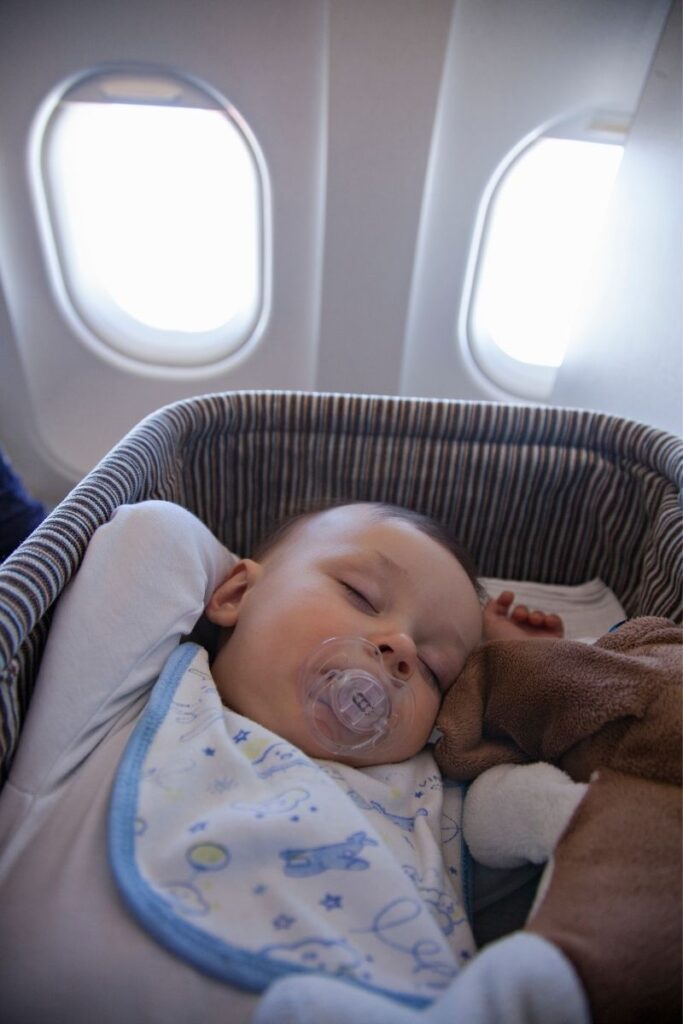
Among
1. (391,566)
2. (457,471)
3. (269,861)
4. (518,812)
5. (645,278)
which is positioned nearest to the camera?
(269,861)

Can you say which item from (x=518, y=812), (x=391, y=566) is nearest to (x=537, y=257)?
(x=391, y=566)

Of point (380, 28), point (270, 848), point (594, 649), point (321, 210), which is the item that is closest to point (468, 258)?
point (321, 210)

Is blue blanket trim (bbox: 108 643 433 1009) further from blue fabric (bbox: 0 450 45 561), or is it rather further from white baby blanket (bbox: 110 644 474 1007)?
blue fabric (bbox: 0 450 45 561)

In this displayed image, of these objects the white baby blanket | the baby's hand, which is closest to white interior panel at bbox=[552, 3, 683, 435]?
the baby's hand

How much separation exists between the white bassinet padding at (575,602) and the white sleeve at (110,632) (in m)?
0.62

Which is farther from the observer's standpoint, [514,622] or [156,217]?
[156,217]

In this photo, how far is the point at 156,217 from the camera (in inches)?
67.7

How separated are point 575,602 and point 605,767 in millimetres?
559

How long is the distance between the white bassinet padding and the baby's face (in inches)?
12.3

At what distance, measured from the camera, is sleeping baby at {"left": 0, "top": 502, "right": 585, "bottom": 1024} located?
21.8 inches

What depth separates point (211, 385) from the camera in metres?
1.78

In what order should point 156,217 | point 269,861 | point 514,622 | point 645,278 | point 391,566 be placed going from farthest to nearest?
point 156,217 < point 645,278 < point 514,622 < point 391,566 < point 269,861

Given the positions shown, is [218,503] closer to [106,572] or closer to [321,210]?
[106,572]

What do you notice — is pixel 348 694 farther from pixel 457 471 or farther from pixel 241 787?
pixel 457 471
